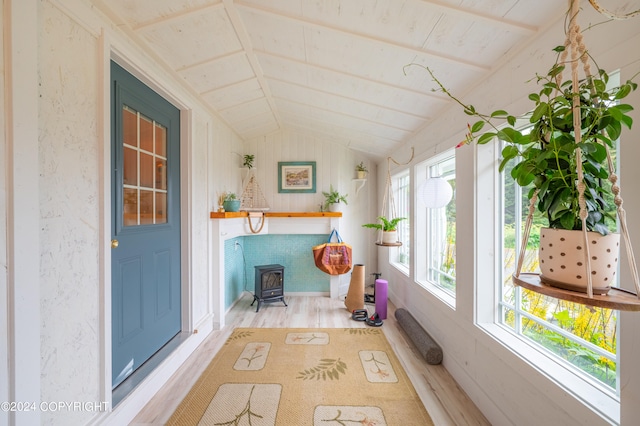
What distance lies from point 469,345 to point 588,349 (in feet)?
2.14

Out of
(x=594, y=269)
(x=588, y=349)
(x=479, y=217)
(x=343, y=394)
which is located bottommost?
(x=343, y=394)

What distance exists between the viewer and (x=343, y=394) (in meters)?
1.73

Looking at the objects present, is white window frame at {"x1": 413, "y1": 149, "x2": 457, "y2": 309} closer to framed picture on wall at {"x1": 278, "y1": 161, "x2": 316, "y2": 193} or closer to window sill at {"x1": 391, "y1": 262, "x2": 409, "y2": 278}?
window sill at {"x1": 391, "y1": 262, "x2": 409, "y2": 278}

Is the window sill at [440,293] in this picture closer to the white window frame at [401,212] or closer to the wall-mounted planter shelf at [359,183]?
the white window frame at [401,212]

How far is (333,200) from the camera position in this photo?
3754mm

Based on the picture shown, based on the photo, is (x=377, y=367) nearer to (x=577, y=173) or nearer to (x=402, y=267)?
(x=402, y=267)

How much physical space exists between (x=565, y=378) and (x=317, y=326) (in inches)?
80.8

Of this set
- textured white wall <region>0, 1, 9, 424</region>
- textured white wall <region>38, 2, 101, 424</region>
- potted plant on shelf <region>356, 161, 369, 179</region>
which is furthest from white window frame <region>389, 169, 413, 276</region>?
textured white wall <region>0, 1, 9, 424</region>

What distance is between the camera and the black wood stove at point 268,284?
10.7 ft

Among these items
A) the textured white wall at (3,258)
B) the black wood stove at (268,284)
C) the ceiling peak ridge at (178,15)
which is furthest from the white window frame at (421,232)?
the textured white wall at (3,258)

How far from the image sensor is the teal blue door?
5.19 ft

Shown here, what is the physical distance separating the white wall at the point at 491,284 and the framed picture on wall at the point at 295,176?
5.98 ft

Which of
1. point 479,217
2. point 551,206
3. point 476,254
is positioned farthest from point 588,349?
point 551,206

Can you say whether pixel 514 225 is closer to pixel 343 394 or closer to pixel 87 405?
pixel 343 394
